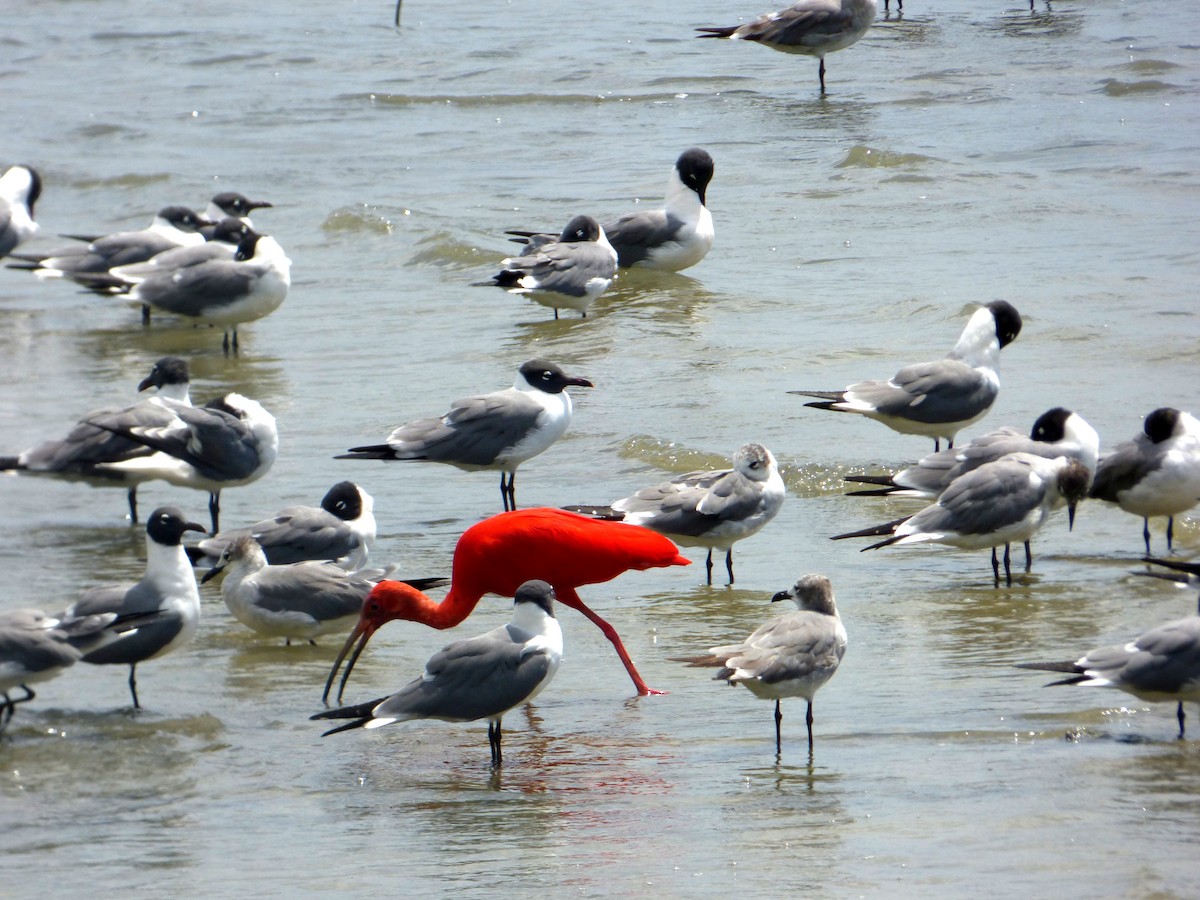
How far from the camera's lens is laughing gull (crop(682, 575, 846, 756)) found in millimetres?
5910

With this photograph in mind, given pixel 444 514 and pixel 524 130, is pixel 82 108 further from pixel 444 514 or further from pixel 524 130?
pixel 444 514

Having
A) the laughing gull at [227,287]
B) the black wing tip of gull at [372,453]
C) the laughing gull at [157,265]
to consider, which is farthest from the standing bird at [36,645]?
the laughing gull at [157,265]

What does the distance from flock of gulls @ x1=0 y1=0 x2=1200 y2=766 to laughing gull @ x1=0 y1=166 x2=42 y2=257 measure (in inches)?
194

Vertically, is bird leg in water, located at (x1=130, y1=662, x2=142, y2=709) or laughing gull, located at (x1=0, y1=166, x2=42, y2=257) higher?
laughing gull, located at (x1=0, y1=166, x2=42, y2=257)

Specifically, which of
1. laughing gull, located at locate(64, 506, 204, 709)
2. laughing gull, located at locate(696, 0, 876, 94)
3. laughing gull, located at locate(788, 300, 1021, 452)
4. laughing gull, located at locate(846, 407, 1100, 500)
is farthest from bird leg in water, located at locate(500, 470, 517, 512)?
laughing gull, located at locate(696, 0, 876, 94)

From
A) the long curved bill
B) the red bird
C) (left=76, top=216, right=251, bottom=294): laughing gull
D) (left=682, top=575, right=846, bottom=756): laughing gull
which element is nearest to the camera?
(left=682, top=575, right=846, bottom=756): laughing gull

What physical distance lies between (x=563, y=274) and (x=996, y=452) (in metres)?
4.94

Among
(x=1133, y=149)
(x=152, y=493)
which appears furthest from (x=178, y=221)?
(x=1133, y=149)

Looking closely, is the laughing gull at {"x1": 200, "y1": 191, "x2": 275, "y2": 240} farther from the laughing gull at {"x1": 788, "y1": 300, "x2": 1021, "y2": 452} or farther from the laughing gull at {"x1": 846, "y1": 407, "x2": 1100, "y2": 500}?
the laughing gull at {"x1": 846, "y1": 407, "x2": 1100, "y2": 500}

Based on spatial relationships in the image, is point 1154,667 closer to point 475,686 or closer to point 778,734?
point 778,734

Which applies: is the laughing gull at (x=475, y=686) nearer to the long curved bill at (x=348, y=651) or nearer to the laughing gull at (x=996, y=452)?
the long curved bill at (x=348, y=651)

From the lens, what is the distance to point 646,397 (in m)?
11.0

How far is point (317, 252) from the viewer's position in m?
15.5

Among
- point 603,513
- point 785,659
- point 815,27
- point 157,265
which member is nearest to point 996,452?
point 603,513
